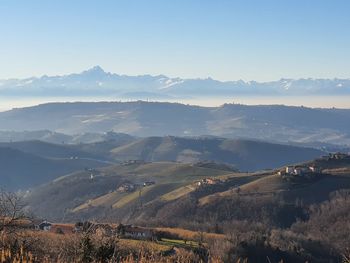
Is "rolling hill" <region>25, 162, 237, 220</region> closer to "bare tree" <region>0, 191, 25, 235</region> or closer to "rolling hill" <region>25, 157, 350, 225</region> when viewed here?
"rolling hill" <region>25, 157, 350, 225</region>

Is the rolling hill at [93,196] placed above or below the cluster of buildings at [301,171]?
below

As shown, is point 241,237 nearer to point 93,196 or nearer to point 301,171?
point 301,171

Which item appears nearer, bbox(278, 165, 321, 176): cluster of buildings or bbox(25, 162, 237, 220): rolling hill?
bbox(278, 165, 321, 176): cluster of buildings

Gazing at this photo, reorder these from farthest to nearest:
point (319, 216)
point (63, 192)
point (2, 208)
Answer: point (63, 192)
point (319, 216)
point (2, 208)

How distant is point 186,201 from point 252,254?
71.8m

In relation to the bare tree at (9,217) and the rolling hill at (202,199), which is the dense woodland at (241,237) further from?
the rolling hill at (202,199)

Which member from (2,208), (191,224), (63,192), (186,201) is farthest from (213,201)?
(2,208)

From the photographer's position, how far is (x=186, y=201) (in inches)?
5290

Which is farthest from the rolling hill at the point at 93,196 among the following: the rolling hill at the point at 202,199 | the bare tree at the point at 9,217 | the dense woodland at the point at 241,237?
the bare tree at the point at 9,217

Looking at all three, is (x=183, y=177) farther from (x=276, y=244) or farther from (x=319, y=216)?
(x=276, y=244)

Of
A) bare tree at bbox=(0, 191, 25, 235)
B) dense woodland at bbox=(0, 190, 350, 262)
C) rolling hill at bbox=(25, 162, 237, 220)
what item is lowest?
rolling hill at bbox=(25, 162, 237, 220)

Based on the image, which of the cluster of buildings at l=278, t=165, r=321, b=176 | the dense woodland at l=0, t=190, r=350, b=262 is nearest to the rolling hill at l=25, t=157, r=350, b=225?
the dense woodland at l=0, t=190, r=350, b=262

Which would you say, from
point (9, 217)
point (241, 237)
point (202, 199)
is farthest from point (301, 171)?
point (9, 217)

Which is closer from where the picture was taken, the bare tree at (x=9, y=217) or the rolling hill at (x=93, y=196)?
the bare tree at (x=9, y=217)
